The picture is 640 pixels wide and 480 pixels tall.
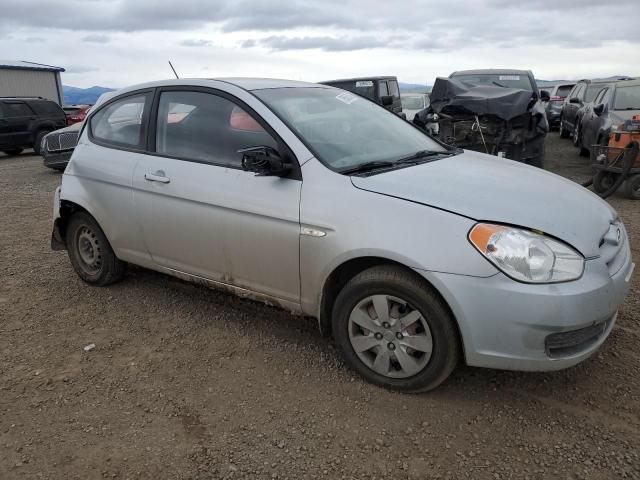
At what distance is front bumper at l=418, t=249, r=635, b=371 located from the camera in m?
2.49

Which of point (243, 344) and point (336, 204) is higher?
point (336, 204)

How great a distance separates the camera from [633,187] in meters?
7.36

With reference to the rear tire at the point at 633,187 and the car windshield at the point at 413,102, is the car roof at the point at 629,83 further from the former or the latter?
the car windshield at the point at 413,102

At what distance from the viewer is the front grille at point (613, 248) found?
278cm

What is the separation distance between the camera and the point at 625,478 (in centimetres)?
233

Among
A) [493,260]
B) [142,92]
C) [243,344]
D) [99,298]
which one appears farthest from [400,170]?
[99,298]

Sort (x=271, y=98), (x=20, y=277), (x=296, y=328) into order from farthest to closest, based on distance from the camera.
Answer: (x=20, y=277) → (x=296, y=328) → (x=271, y=98)

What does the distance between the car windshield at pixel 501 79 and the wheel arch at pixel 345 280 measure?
9196 mm

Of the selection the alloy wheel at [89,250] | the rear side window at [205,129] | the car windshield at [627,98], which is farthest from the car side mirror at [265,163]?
the car windshield at [627,98]

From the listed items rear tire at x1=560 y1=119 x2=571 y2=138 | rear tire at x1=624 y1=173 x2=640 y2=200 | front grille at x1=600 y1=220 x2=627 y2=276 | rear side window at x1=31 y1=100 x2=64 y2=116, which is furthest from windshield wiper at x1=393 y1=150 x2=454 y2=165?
rear side window at x1=31 y1=100 x2=64 y2=116

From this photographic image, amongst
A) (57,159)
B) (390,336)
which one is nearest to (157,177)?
(390,336)

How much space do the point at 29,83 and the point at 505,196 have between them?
3438cm

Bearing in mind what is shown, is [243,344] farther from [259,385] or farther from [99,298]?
[99,298]

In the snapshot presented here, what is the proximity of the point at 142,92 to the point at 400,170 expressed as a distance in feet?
6.84
